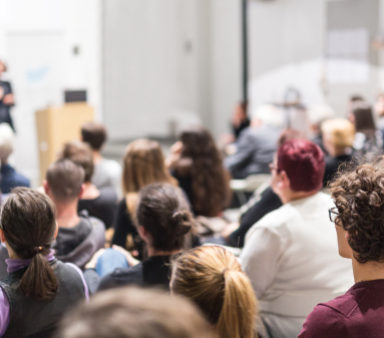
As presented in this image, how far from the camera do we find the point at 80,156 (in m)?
3.74

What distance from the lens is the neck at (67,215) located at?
9.58 ft

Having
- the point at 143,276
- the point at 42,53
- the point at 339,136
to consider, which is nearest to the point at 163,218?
the point at 143,276

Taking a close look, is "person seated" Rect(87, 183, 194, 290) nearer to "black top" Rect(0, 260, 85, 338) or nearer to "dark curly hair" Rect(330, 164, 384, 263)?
"black top" Rect(0, 260, 85, 338)

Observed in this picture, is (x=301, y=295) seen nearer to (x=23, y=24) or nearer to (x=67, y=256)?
(x=67, y=256)

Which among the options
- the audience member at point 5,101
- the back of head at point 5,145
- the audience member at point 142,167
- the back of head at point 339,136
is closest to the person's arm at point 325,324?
the audience member at point 142,167

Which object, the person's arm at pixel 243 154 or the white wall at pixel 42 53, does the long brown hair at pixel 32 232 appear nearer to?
the person's arm at pixel 243 154

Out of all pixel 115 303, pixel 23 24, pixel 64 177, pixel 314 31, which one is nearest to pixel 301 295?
pixel 64 177

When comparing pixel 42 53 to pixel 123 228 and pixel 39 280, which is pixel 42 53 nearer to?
pixel 123 228

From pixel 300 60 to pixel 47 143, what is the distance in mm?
4557

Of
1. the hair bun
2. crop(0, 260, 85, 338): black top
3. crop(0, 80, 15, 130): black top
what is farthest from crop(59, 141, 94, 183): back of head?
crop(0, 80, 15, 130): black top

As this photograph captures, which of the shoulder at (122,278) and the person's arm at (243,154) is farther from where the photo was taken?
the person's arm at (243,154)

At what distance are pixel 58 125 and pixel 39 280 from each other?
5.34 meters

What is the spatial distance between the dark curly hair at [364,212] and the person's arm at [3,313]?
109 centimetres

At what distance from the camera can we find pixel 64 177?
3010 millimetres
